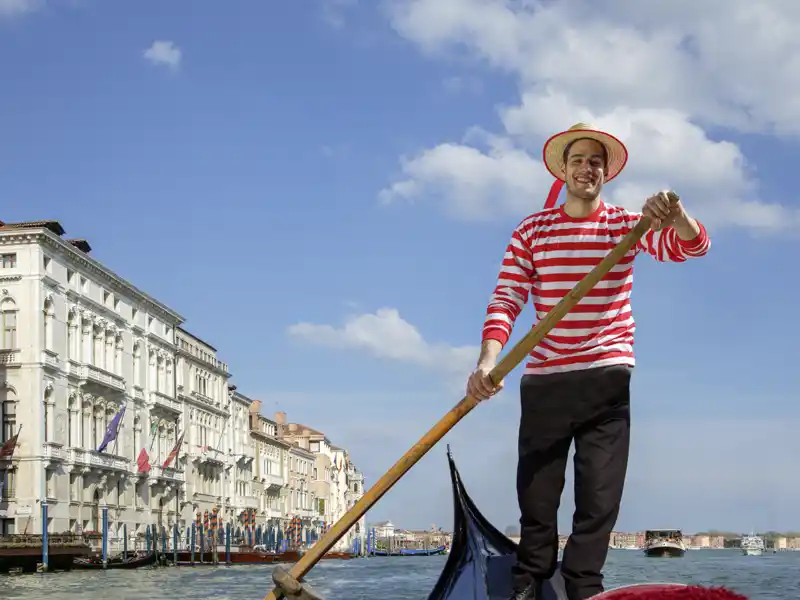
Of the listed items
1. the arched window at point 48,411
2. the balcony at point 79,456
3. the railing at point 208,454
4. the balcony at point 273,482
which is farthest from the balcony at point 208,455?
the arched window at point 48,411

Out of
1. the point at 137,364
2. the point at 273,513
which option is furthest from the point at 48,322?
the point at 273,513

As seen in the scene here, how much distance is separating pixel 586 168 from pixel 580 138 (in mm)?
69

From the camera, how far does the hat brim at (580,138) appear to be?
268 centimetres

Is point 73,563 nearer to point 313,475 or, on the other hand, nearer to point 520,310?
point 520,310

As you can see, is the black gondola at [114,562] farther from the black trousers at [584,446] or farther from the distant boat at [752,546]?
the distant boat at [752,546]

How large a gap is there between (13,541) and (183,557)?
10289 millimetres

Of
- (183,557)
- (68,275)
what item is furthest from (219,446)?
(68,275)

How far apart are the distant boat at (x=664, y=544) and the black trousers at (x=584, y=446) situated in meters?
54.9

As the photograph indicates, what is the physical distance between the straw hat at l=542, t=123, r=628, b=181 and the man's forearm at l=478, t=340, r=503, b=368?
43cm

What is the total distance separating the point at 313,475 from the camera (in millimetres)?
68500

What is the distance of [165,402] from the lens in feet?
124

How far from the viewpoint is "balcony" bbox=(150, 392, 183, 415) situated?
36.7 metres

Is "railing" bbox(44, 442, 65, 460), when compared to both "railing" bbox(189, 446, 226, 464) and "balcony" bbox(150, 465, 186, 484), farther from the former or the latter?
"railing" bbox(189, 446, 226, 464)

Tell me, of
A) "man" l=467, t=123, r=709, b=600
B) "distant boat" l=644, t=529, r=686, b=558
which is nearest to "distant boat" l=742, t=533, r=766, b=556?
"distant boat" l=644, t=529, r=686, b=558
